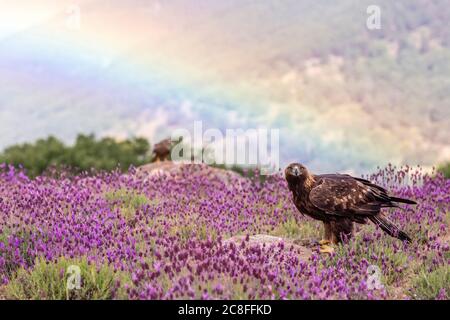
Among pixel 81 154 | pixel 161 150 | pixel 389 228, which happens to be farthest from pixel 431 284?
pixel 81 154

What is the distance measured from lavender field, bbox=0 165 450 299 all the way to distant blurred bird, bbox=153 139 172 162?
13.3 feet

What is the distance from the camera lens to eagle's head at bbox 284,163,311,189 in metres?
6.38

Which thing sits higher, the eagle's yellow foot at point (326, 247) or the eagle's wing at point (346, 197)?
the eagle's wing at point (346, 197)

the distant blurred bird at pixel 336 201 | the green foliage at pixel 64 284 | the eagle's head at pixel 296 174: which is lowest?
the green foliage at pixel 64 284

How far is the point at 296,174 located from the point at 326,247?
87 cm

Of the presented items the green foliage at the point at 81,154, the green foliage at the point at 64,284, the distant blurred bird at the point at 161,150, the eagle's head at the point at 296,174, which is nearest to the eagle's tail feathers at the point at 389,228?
the eagle's head at the point at 296,174

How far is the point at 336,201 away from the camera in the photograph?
20.9 feet

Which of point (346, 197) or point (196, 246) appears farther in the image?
point (346, 197)

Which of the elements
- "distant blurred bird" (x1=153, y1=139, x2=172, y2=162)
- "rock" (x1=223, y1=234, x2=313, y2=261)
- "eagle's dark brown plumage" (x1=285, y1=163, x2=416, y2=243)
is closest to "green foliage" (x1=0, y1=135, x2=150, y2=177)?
"distant blurred bird" (x1=153, y1=139, x2=172, y2=162)

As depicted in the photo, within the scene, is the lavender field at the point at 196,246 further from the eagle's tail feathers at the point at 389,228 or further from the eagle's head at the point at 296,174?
the eagle's head at the point at 296,174

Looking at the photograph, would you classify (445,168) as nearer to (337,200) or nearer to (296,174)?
(337,200)

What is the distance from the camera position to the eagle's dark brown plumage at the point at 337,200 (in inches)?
251
